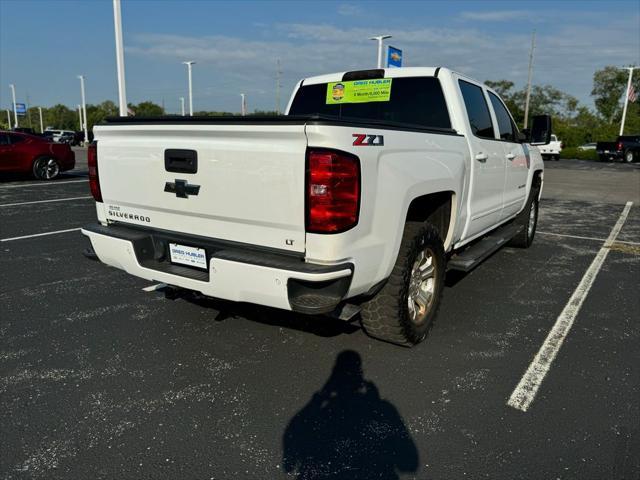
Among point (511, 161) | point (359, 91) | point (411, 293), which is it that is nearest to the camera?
point (411, 293)

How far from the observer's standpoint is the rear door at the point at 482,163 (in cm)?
439

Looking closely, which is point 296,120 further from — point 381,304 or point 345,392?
point 345,392

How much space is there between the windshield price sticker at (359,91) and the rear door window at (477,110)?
2.20 ft

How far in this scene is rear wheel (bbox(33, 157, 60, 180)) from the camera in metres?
14.5

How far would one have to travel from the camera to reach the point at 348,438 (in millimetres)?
2621

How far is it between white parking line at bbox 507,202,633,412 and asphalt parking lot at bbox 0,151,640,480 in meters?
0.05

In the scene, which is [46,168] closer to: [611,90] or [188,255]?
[188,255]

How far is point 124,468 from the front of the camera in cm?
238

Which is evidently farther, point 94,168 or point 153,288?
point 153,288

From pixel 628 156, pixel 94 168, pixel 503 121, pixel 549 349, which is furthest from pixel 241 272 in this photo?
pixel 628 156

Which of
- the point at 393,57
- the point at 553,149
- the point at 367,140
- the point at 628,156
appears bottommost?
the point at 628,156

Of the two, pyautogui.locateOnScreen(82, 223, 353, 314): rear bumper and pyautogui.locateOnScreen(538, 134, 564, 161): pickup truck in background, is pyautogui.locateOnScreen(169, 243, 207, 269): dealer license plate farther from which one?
pyautogui.locateOnScreen(538, 134, 564, 161): pickup truck in background

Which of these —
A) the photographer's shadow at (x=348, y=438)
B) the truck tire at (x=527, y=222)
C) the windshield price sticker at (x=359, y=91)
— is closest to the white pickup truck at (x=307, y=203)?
the windshield price sticker at (x=359, y=91)

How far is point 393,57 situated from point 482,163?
12.8m
